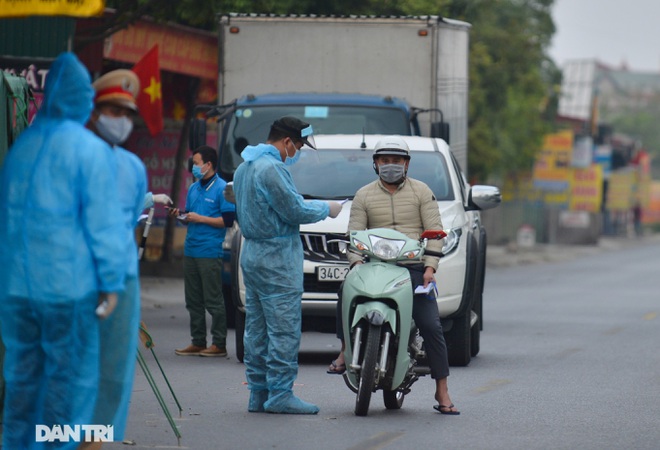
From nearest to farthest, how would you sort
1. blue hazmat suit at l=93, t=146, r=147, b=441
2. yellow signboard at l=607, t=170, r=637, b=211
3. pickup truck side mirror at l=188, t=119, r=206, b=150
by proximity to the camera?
blue hazmat suit at l=93, t=146, r=147, b=441, pickup truck side mirror at l=188, t=119, r=206, b=150, yellow signboard at l=607, t=170, r=637, b=211

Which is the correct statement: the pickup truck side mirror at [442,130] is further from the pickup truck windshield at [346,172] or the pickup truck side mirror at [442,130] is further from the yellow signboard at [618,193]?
the yellow signboard at [618,193]

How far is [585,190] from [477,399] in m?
61.1

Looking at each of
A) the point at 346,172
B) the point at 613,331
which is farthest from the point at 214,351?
the point at 613,331

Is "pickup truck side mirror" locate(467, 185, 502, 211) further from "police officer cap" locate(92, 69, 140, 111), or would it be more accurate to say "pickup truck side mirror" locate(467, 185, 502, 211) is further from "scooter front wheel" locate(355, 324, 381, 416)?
"police officer cap" locate(92, 69, 140, 111)

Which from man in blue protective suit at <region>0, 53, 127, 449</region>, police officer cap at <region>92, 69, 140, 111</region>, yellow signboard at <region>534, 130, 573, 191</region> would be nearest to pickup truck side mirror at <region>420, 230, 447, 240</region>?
police officer cap at <region>92, 69, 140, 111</region>

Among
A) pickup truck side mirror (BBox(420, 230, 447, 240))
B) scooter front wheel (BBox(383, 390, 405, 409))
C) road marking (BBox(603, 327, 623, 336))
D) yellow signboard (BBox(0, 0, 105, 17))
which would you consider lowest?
road marking (BBox(603, 327, 623, 336))

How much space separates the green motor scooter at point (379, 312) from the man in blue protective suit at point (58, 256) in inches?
120

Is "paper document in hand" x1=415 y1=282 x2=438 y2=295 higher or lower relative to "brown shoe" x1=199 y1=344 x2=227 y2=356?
higher

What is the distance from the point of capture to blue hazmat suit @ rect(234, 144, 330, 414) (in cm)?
915

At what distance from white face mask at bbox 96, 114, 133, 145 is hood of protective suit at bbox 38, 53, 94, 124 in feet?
0.69

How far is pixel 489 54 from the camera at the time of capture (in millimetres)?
41188

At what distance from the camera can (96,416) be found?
21.1 feet

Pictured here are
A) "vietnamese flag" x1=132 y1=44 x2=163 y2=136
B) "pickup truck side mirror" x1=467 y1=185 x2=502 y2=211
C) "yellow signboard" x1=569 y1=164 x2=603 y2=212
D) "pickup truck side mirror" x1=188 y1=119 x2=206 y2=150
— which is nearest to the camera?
"pickup truck side mirror" x1=467 y1=185 x2=502 y2=211

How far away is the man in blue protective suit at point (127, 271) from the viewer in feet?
21.0
